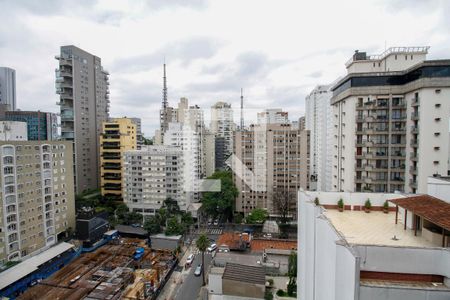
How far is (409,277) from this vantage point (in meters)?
2.57

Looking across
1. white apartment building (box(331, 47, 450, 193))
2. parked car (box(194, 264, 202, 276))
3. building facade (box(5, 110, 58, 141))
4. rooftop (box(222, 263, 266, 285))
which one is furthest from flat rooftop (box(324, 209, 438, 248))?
building facade (box(5, 110, 58, 141))

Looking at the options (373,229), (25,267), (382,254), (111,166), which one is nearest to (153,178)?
(111,166)

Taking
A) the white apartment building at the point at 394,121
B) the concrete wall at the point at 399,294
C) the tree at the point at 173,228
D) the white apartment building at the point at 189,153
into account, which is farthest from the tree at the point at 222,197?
A: the concrete wall at the point at 399,294

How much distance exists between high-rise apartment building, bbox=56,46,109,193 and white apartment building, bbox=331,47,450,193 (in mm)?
23594

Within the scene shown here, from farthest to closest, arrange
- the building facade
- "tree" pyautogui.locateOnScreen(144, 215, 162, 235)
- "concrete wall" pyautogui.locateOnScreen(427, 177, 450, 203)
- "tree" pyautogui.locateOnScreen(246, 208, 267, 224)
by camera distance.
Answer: the building facade < "tree" pyautogui.locateOnScreen(246, 208, 267, 224) < "tree" pyautogui.locateOnScreen(144, 215, 162, 235) < "concrete wall" pyautogui.locateOnScreen(427, 177, 450, 203)

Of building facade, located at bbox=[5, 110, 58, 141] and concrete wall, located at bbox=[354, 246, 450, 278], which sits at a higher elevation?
building facade, located at bbox=[5, 110, 58, 141]

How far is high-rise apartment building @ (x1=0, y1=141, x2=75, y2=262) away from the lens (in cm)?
1387

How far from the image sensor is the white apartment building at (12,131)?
15.7m

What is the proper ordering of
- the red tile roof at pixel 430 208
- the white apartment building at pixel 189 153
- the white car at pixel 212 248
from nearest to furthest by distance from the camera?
the red tile roof at pixel 430 208 < the white car at pixel 212 248 < the white apartment building at pixel 189 153

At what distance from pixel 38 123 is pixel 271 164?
29.4 metres

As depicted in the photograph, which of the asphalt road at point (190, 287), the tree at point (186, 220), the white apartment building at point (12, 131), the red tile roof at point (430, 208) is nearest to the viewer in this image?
the red tile roof at point (430, 208)

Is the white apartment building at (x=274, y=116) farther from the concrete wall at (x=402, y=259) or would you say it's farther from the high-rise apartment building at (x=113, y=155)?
the concrete wall at (x=402, y=259)

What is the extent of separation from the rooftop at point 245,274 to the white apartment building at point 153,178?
35.4ft

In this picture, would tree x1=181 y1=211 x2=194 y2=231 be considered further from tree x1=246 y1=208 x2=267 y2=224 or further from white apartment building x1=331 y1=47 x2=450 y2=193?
white apartment building x1=331 y1=47 x2=450 y2=193
